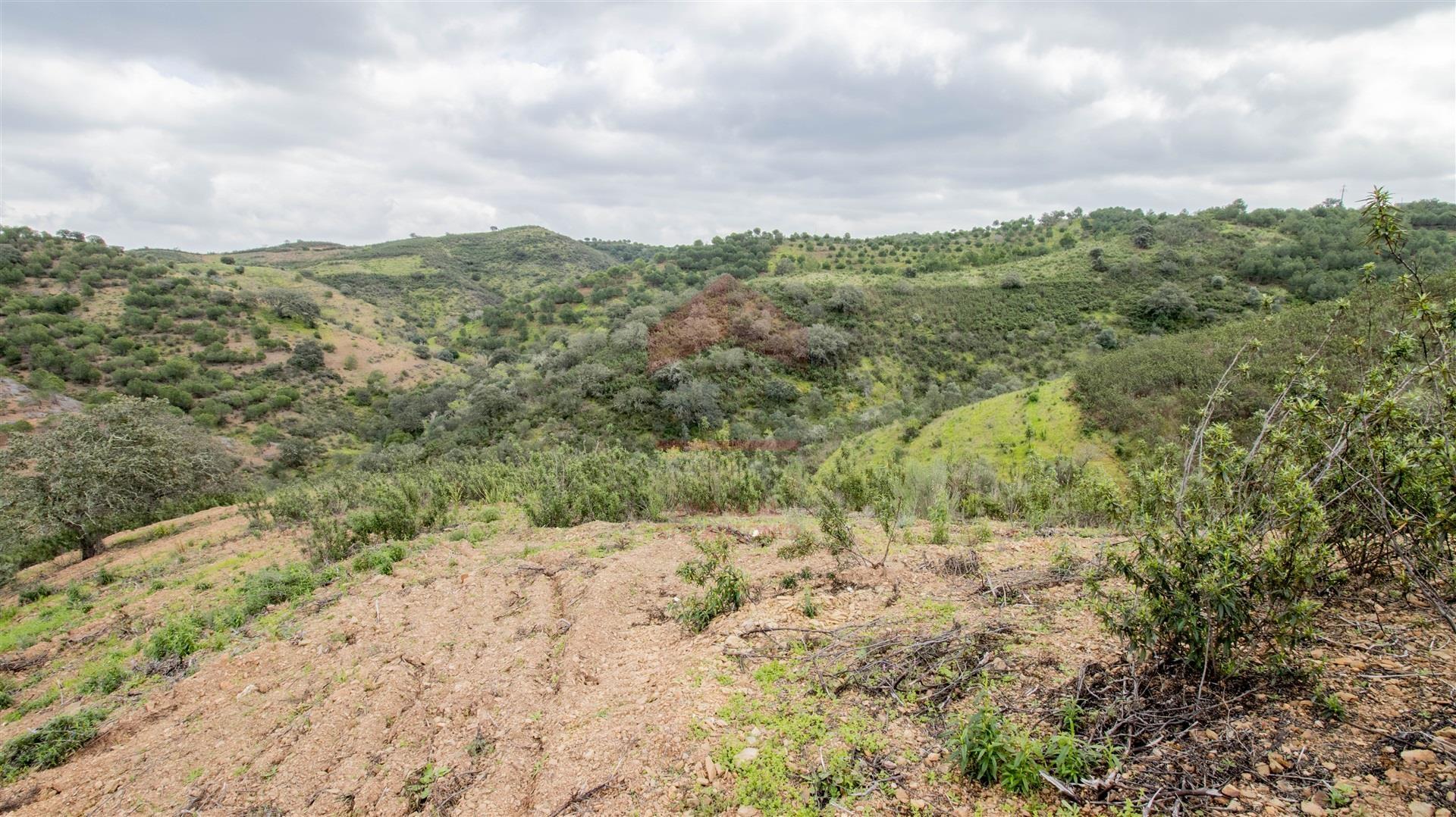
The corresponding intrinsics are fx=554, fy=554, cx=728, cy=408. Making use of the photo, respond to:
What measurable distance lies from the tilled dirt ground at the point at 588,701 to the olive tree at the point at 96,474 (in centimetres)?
922

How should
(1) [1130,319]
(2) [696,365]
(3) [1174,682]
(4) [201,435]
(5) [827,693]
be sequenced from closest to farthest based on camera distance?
(3) [1174,682] → (5) [827,693] → (4) [201,435] → (2) [696,365] → (1) [1130,319]

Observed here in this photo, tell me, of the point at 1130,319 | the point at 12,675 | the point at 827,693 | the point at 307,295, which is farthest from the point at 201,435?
the point at 1130,319

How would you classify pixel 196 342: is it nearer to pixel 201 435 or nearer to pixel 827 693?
pixel 201 435

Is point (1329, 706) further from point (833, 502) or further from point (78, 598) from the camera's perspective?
point (78, 598)

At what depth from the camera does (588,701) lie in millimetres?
4352

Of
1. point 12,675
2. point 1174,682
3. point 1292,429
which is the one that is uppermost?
point 1292,429

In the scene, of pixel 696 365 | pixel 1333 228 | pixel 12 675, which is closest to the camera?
pixel 12 675

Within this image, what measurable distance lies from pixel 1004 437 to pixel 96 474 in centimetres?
2660

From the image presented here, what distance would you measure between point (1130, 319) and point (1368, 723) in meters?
46.0

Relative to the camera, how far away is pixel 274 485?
91.2 ft

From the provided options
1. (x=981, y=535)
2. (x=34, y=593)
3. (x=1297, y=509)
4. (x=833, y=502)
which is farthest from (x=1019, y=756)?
(x=34, y=593)

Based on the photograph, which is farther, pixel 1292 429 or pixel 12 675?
pixel 12 675

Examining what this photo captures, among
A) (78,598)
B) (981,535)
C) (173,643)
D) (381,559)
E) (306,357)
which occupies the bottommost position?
(78,598)

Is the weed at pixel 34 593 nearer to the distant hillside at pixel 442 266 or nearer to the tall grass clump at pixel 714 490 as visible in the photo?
the tall grass clump at pixel 714 490
